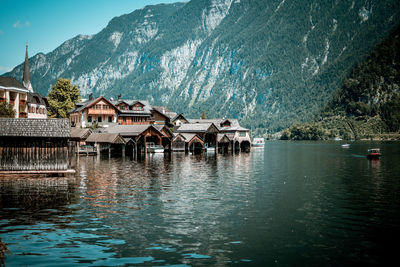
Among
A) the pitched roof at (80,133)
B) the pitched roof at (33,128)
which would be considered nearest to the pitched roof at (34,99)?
the pitched roof at (80,133)

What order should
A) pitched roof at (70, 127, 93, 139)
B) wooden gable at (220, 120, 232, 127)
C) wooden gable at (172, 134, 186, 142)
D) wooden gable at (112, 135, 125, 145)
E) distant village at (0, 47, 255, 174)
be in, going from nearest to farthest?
distant village at (0, 47, 255, 174), wooden gable at (112, 135, 125, 145), pitched roof at (70, 127, 93, 139), wooden gable at (172, 134, 186, 142), wooden gable at (220, 120, 232, 127)

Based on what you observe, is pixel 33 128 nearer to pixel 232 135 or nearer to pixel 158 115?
pixel 232 135

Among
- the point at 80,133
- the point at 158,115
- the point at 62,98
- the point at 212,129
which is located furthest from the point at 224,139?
the point at 62,98

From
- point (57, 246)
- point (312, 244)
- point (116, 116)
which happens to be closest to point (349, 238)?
point (312, 244)

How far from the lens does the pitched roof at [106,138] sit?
9875 cm

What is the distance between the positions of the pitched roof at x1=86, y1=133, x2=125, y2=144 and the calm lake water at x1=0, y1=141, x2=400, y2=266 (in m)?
53.0

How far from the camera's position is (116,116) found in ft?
422

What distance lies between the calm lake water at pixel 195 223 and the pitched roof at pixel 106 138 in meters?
53.0

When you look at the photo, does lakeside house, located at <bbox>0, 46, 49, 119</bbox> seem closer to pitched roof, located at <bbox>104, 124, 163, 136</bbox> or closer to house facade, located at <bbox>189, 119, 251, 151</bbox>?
pitched roof, located at <bbox>104, 124, 163, 136</bbox>

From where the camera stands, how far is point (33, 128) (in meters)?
45.8

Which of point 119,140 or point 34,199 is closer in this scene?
point 34,199

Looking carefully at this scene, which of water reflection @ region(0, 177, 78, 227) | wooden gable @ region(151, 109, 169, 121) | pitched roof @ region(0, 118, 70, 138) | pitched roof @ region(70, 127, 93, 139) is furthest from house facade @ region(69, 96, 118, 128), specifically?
water reflection @ region(0, 177, 78, 227)

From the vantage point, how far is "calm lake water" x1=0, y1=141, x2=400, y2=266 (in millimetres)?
20297

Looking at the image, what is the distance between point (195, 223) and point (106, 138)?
77.8m
